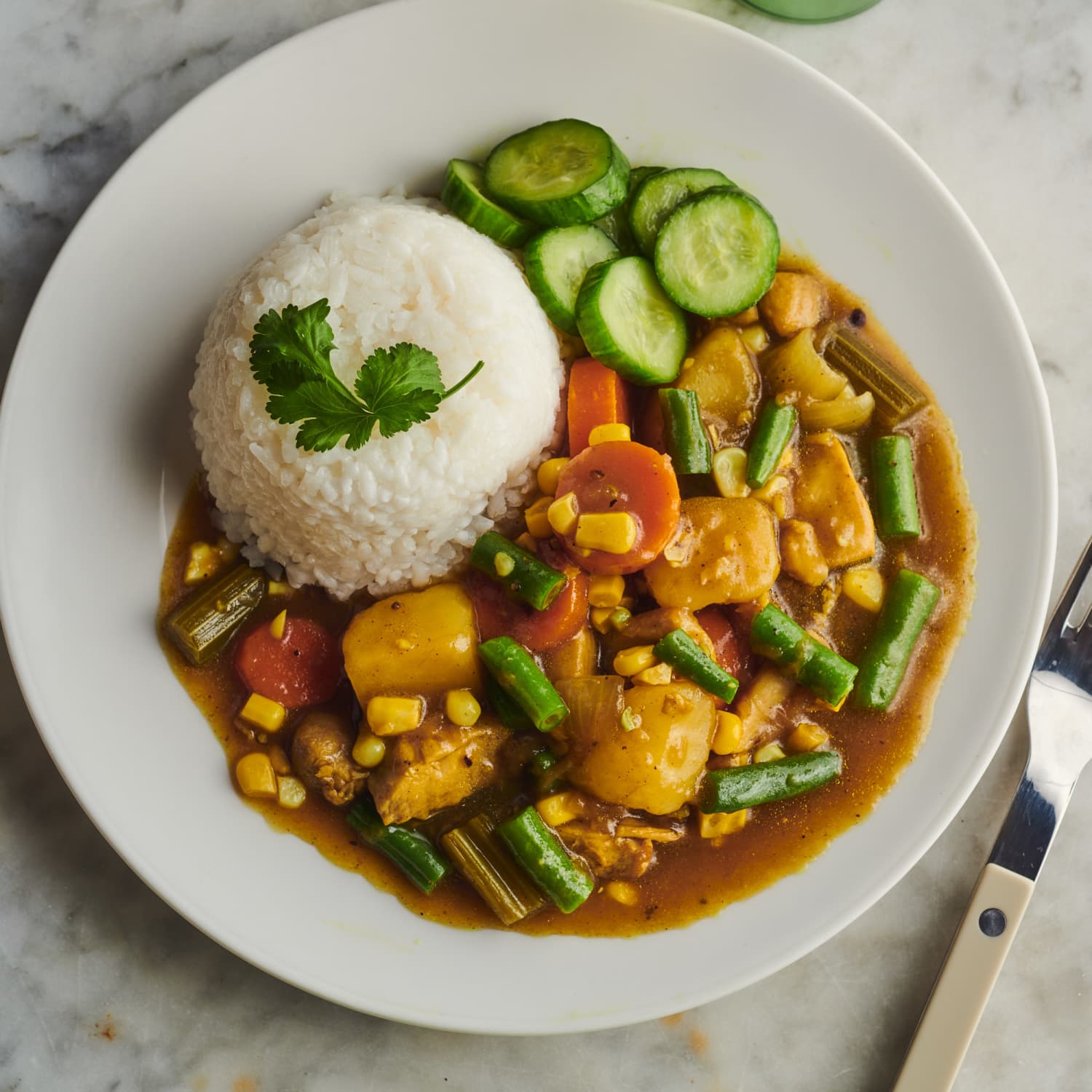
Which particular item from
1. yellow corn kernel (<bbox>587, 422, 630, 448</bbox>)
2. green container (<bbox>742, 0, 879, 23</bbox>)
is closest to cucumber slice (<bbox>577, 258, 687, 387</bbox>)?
yellow corn kernel (<bbox>587, 422, 630, 448</bbox>)

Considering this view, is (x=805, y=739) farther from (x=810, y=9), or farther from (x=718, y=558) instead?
(x=810, y=9)

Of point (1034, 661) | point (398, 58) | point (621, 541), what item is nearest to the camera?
point (621, 541)

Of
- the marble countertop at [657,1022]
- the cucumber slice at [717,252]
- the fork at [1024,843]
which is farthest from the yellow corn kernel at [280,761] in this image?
the fork at [1024,843]

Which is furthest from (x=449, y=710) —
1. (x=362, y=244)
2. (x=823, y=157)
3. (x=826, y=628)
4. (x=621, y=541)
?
(x=823, y=157)

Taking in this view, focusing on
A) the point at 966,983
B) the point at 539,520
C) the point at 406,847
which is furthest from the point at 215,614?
the point at 966,983

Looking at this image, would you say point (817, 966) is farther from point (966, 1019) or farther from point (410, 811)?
point (410, 811)

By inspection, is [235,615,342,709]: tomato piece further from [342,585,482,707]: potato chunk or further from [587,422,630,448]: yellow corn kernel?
[587,422,630,448]: yellow corn kernel
